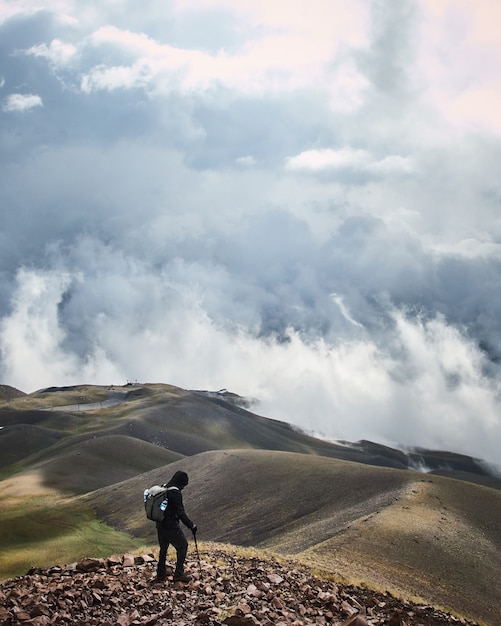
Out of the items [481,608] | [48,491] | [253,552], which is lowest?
[48,491]

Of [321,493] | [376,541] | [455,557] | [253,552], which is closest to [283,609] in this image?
[253,552]

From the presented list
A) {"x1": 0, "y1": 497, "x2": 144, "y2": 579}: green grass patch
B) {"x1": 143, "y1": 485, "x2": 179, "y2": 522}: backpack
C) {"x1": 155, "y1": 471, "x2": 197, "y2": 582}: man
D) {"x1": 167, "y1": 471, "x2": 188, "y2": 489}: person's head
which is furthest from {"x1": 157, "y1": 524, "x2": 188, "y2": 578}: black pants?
{"x1": 0, "y1": 497, "x2": 144, "y2": 579}: green grass patch

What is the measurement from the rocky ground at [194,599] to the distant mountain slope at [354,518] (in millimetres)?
6654

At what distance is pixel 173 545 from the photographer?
739 inches

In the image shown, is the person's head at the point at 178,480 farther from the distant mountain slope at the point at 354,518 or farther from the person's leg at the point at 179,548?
the distant mountain slope at the point at 354,518

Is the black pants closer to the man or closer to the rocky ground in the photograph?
the man

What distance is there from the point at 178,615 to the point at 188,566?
17.2ft

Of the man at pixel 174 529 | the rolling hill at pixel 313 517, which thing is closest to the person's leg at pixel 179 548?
the man at pixel 174 529

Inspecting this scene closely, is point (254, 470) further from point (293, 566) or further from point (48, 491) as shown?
point (293, 566)

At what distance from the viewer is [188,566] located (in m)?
20.4

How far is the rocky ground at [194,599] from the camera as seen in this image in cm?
1477

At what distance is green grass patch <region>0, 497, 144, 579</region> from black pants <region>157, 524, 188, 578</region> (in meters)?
26.6

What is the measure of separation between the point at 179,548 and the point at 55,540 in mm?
39454

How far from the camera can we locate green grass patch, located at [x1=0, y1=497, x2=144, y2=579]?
43.8 metres
